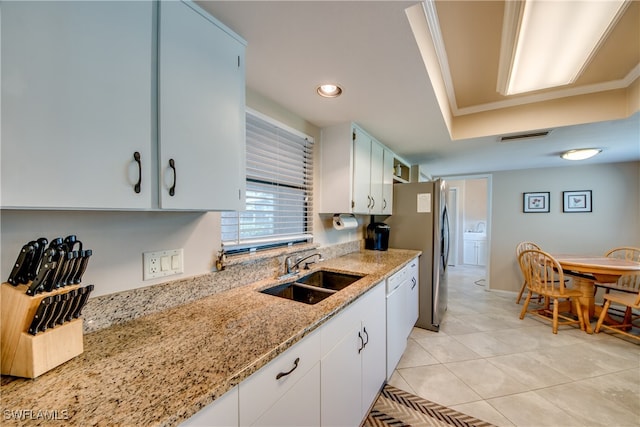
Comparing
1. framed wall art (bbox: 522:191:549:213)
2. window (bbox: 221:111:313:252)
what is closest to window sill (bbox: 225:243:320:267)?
window (bbox: 221:111:313:252)

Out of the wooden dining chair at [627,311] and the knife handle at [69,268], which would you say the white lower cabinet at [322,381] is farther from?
the wooden dining chair at [627,311]

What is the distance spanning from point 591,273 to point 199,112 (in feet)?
13.3

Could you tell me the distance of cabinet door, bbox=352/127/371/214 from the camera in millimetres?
2141

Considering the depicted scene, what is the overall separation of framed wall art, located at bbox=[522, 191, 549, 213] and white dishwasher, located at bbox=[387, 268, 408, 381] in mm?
3284

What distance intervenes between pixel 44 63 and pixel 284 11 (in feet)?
2.60

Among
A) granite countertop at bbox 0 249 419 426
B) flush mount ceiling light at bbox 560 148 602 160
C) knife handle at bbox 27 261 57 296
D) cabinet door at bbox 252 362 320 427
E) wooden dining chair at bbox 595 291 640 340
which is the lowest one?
wooden dining chair at bbox 595 291 640 340

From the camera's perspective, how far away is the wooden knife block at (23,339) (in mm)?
617

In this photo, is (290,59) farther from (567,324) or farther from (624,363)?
(567,324)

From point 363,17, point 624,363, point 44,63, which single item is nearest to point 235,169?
point 44,63

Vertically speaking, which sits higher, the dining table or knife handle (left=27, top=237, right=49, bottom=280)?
knife handle (left=27, top=237, right=49, bottom=280)

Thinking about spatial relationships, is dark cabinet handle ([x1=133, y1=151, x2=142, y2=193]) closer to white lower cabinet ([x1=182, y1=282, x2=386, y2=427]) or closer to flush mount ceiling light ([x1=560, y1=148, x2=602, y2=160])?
white lower cabinet ([x1=182, y1=282, x2=386, y2=427])

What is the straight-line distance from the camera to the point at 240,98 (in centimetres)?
108

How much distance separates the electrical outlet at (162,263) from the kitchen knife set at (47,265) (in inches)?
11.8

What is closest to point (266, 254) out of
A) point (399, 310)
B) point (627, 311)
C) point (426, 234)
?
point (399, 310)
